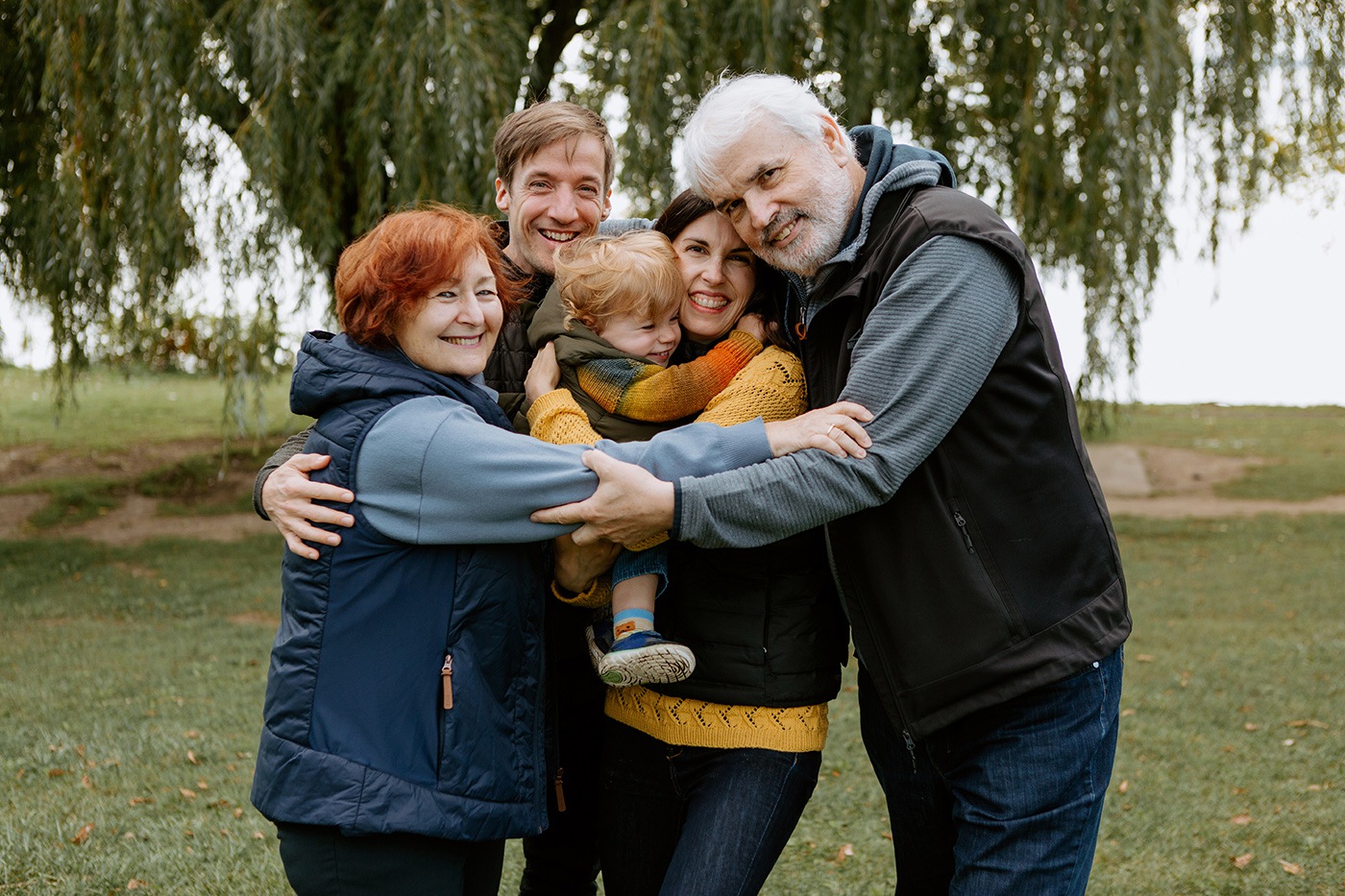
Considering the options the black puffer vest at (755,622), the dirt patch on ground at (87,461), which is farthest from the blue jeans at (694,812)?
the dirt patch on ground at (87,461)

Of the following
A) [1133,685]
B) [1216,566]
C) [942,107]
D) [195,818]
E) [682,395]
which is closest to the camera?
[682,395]

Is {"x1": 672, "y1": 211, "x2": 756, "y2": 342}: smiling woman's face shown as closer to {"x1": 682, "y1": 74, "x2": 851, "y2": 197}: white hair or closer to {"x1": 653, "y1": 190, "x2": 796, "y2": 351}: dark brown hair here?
{"x1": 653, "y1": 190, "x2": 796, "y2": 351}: dark brown hair

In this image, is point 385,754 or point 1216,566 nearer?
point 385,754

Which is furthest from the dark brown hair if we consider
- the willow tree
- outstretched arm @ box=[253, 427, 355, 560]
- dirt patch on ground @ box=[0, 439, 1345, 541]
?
dirt patch on ground @ box=[0, 439, 1345, 541]

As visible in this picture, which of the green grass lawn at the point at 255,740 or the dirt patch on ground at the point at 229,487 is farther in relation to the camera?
the dirt patch on ground at the point at 229,487

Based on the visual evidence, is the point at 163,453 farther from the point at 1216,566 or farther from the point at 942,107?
the point at 1216,566

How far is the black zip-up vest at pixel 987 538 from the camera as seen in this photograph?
207 centimetres

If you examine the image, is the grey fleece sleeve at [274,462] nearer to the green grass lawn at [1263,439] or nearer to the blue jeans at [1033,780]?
the blue jeans at [1033,780]

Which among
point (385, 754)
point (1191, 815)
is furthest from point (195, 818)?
point (1191, 815)

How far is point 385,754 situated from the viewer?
6.41ft

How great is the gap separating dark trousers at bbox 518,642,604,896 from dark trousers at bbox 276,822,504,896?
472 mm

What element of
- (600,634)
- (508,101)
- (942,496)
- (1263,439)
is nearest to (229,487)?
(508,101)

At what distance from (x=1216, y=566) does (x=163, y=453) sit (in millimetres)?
11081

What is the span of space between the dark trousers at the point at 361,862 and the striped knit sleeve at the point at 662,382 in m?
0.88
